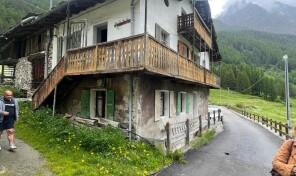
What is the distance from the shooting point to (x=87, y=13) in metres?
14.5

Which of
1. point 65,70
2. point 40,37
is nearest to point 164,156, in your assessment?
point 65,70

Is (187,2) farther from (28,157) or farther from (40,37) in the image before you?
(28,157)

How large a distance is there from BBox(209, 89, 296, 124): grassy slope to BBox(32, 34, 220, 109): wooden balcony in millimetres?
60744

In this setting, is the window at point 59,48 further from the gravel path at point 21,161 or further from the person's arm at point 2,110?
the person's arm at point 2,110

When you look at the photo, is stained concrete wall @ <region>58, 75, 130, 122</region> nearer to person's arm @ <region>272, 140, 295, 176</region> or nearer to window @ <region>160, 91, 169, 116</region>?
window @ <region>160, 91, 169, 116</region>

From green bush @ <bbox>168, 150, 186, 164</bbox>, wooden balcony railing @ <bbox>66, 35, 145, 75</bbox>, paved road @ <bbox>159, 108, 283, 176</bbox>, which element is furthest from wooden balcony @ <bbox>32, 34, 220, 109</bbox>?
paved road @ <bbox>159, 108, 283, 176</bbox>

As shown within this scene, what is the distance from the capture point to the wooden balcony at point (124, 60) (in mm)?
9289

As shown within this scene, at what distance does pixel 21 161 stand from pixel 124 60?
16.0 feet

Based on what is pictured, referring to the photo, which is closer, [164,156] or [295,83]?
[164,156]

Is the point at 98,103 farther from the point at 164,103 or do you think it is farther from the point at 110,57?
the point at 110,57

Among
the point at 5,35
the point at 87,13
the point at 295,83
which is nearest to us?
the point at 87,13

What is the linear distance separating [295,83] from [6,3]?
141 metres

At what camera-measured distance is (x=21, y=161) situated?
27.0ft

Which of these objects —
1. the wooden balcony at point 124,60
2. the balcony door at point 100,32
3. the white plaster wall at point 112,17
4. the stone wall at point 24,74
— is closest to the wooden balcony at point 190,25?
the wooden balcony at point 124,60
